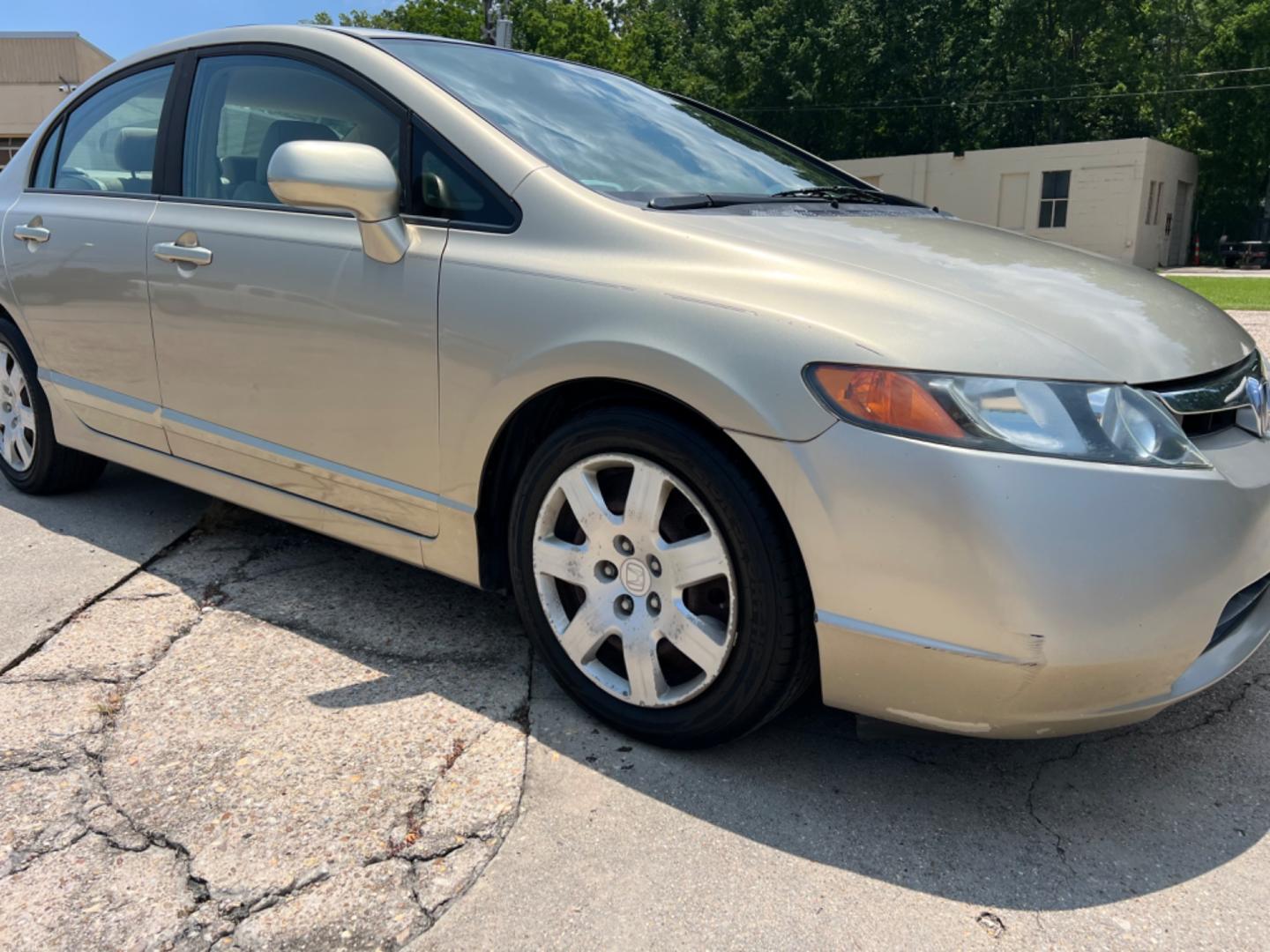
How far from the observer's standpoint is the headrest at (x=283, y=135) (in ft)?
9.75

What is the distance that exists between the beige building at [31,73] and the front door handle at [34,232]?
37.3m

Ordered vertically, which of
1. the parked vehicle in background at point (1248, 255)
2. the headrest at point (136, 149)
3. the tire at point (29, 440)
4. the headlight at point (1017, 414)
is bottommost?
the parked vehicle in background at point (1248, 255)

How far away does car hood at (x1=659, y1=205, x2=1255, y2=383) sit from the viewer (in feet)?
6.35

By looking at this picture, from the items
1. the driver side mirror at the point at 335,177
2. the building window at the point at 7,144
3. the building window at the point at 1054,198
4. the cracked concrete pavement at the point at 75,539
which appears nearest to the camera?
the driver side mirror at the point at 335,177

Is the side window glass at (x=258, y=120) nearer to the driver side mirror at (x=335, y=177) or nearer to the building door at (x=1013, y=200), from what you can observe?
the driver side mirror at (x=335, y=177)

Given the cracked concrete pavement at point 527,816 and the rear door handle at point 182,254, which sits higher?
the rear door handle at point 182,254

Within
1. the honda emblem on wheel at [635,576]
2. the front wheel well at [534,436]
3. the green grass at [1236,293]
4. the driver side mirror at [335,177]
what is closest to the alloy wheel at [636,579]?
the honda emblem on wheel at [635,576]

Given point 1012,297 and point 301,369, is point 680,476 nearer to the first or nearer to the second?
point 1012,297

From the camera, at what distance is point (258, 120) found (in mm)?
3154

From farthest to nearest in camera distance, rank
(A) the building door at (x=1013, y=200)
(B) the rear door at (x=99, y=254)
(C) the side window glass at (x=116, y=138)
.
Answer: (A) the building door at (x=1013, y=200) < (C) the side window glass at (x=116, y=138) < (B) the rear door at (x=99, y=254)

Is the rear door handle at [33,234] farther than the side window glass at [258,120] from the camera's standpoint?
Yes

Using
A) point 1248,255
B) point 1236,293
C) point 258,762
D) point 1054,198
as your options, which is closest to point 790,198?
point 258,762

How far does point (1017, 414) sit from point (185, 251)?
2.47 metres

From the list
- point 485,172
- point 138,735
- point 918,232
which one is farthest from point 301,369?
point 918,232
